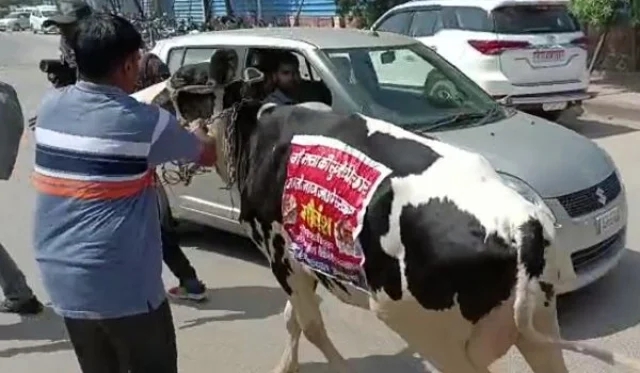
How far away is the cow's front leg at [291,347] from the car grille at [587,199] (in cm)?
178

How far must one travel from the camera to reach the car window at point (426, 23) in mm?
13461

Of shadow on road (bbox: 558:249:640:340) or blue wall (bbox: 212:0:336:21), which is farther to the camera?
blue wall (bbox: 212:0:336:21)

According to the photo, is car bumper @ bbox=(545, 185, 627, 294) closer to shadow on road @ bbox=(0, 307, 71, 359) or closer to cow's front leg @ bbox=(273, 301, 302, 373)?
cow's front leg @ bbox=(273, 301, 302, 373)

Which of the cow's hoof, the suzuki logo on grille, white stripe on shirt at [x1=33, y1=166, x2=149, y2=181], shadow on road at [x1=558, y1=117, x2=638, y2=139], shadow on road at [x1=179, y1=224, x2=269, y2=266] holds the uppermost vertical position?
white stripe on shirt at [x1=33, y1=166, x2=149, y2=181]

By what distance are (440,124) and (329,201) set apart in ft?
9.26

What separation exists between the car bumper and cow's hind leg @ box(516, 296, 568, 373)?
163cm

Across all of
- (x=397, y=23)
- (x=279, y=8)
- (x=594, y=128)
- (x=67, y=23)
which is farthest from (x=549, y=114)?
(x=279, y=8)

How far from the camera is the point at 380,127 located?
402 cm

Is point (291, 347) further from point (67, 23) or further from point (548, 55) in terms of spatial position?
point (548, 55)

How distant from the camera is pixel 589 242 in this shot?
5.70 metres

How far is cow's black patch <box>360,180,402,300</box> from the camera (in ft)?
12.0

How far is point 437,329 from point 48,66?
3311 millimetres

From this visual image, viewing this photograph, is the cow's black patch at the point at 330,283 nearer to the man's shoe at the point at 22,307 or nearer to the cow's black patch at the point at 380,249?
the cow's black patch at the point at 380,249

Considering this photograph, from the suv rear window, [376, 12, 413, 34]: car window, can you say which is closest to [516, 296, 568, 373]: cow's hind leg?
the suv rear window
